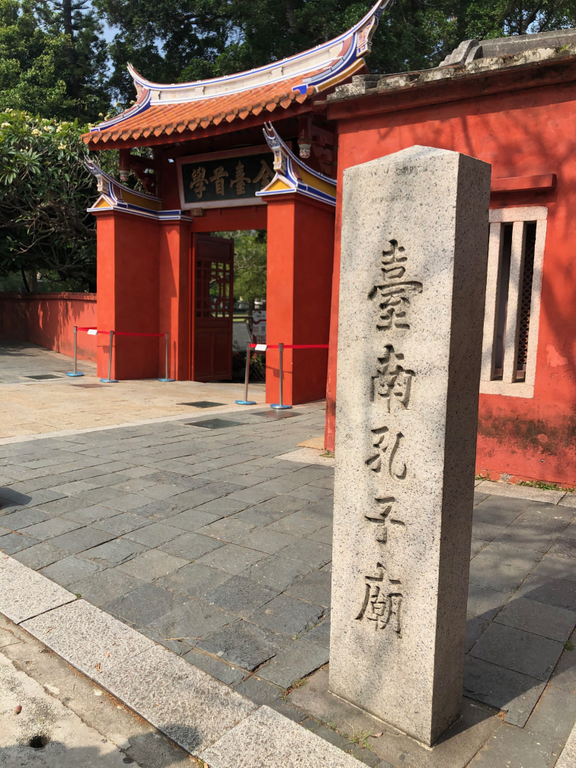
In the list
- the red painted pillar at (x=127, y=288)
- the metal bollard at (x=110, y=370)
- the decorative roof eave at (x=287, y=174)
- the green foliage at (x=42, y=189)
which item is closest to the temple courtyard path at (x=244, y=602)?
the decorative roof eave at (x=287, y=174)

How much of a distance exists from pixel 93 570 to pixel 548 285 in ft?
13.6

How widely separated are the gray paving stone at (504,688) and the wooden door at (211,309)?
10.1 m

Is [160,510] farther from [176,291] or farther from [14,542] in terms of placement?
[176,291]

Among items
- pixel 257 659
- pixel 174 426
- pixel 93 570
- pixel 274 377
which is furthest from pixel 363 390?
pixel 274 377

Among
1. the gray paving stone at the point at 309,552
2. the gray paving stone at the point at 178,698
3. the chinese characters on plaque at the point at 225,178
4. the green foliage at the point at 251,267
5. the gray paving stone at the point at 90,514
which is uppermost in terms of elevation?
the chinese characters on plaque at the point at 225,178

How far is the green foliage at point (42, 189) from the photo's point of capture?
1411 cm

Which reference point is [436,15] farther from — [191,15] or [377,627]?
[377,627]

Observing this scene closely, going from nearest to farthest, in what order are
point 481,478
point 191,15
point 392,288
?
1. point 392,288
2. point 481,478
3. point 191,15

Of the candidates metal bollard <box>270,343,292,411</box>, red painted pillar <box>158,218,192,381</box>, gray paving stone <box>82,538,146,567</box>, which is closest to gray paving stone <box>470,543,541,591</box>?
gray paving stone <box>82,538,146,567</box>

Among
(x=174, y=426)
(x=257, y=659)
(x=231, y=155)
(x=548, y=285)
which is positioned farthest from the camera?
(x=231, y=155)

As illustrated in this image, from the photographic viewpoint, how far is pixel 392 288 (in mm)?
2145

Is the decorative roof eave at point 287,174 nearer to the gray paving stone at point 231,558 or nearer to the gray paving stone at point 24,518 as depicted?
the gray paving stone at point 24,518

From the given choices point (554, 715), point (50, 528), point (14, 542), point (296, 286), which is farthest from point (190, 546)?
point (296, 286)

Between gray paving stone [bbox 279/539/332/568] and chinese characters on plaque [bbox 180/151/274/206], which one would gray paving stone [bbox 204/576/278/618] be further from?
chinese characters on plaque [bbox 180/151/274/206]
